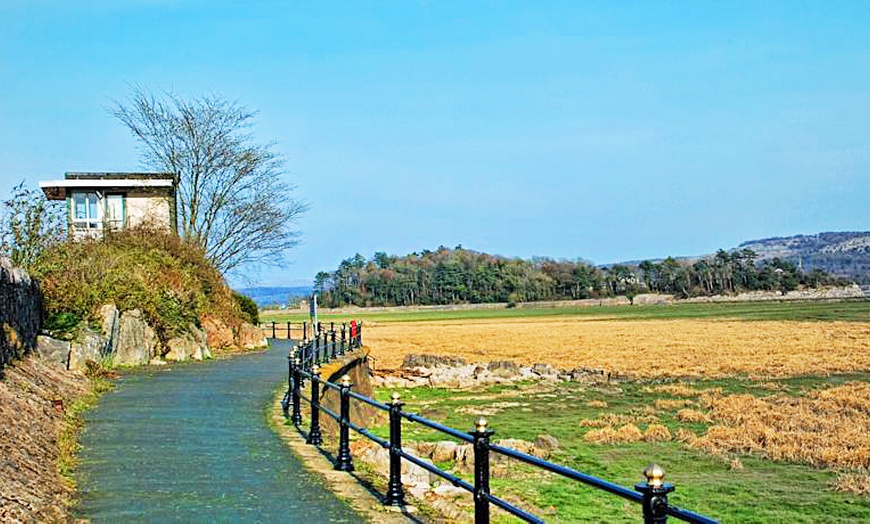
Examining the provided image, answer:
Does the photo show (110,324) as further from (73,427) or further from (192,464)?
(192,464)

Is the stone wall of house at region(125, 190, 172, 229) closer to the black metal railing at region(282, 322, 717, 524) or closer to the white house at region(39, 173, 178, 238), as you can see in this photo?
the white house at region(39, 173, 178, 238)

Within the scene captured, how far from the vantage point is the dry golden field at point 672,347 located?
1587 inches

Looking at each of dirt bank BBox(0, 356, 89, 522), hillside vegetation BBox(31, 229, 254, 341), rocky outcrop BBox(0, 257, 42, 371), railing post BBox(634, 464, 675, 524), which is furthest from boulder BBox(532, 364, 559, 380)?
railing post BBox(634, 464, 675, 524)

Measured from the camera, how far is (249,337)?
3525 centimetres

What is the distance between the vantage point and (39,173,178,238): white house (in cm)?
3834

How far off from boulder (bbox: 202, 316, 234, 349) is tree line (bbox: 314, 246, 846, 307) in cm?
13275

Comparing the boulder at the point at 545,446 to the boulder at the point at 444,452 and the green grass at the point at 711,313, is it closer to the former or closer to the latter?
the boulder at the point at 444,452

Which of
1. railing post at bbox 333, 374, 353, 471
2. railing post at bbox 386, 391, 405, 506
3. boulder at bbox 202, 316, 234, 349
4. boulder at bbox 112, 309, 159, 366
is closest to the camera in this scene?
railing post at bbox 386, 391, 405, 506

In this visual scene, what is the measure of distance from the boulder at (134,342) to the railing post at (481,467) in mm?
17988

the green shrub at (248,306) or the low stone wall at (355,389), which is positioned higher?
the green shrub at (248,306)

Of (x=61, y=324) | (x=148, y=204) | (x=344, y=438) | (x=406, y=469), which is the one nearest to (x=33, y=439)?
(x=344, y=438)

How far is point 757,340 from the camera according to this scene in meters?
56.5

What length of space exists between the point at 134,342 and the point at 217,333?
8.26 meters

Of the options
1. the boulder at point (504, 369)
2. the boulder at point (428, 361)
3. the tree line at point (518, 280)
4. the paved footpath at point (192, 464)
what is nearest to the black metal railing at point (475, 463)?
the paved footpath at point (192, 464)
